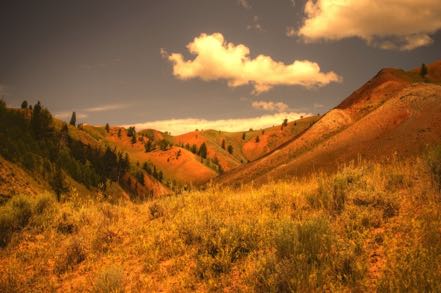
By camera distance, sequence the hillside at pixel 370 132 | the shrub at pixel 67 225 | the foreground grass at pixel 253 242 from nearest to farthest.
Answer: the foreground grass at pixel 253 242
the shrub at pixel 67 225
the hillside at pixel 370 132

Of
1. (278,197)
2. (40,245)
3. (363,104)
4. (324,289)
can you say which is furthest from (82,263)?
(363,104)

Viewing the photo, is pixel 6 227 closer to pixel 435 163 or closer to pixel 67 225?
pixel 67 225

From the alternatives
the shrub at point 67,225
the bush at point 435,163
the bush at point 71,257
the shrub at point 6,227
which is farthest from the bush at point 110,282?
the bush at point 435,163

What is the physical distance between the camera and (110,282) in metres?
5.61

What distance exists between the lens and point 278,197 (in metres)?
7.86

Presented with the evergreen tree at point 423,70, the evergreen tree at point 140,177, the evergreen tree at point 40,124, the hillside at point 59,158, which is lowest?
→ the evergreen tree at point 140,177

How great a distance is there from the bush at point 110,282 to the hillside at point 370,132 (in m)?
13.6

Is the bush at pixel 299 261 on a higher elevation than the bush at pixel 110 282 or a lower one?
higher

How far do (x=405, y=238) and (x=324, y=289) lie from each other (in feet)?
5.31

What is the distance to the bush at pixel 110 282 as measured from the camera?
5.54m

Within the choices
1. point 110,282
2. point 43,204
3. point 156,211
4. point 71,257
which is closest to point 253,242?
point 110,282

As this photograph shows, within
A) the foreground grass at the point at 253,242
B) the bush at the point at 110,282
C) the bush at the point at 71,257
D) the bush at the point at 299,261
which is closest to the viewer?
the bush at the point at 299,261

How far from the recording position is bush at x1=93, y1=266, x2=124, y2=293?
554 centimetres

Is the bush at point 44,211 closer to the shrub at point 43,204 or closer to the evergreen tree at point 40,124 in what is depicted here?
the shrub at point 43,204
